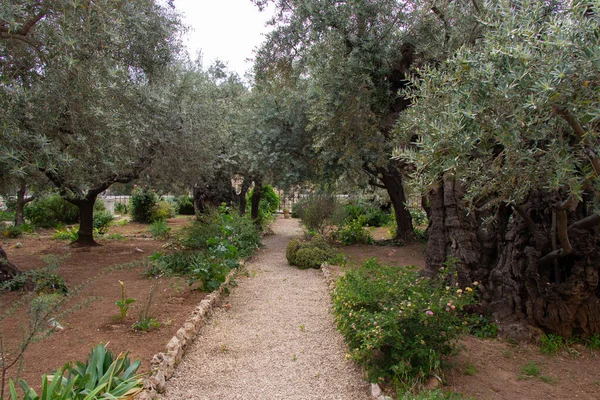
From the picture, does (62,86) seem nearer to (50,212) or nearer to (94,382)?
(94,382)

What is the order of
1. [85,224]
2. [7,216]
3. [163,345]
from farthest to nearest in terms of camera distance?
[7,216], [85,224], [163,345]

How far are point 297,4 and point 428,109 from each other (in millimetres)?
4082

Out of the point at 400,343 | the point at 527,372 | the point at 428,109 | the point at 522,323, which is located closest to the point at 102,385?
the point at 400,343

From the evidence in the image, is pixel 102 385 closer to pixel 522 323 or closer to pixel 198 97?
pixel 522 323

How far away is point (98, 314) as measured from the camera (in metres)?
5.55

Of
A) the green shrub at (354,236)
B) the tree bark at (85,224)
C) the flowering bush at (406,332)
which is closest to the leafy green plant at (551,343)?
the flowering bush at (406,332)

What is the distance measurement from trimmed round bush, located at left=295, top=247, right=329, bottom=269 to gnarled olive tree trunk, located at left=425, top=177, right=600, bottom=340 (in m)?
5.03

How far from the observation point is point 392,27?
6.60 m

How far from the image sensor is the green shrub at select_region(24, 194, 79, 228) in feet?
53.8

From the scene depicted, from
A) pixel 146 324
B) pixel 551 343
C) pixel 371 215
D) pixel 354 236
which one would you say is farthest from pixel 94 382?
pixel 371 215

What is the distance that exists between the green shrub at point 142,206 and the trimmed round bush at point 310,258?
10646 millimetres

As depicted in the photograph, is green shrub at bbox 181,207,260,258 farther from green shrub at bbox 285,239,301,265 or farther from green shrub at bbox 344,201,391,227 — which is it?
green shrub at bbox 344,201,391,227

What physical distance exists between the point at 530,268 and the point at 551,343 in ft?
2.60

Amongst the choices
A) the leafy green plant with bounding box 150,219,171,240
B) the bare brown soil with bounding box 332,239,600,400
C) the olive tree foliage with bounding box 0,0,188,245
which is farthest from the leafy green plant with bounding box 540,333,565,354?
the leafy green plant with bounding box 150,219,171,240
